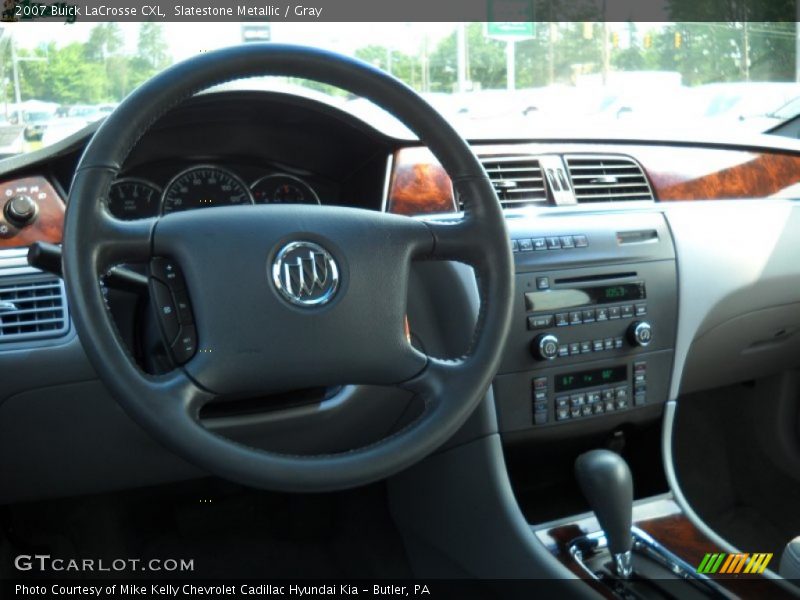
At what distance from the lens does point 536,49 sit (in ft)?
6.84

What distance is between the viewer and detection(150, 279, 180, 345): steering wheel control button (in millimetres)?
1320

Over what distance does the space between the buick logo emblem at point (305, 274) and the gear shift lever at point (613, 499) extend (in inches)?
28.4

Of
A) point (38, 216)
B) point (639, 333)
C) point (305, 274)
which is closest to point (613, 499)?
point (639, 333)

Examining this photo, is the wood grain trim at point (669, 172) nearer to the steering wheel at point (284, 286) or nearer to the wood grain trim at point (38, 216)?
the steering wheel at point (284, 286)

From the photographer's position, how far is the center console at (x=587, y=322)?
180 cm

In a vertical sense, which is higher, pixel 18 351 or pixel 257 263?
pixel 257 263

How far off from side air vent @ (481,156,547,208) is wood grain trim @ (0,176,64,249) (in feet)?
2.73

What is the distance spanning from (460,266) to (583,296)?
0.88 ft

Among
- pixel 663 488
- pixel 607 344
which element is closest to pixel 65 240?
pixel 607 344

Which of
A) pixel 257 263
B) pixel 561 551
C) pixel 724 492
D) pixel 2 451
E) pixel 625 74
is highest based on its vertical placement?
pixel 625 74

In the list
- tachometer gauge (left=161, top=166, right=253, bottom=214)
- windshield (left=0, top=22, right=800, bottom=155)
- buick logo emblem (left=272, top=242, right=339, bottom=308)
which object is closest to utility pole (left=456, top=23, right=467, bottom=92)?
windshield (left=0, top=22, right=800, bottom=155)

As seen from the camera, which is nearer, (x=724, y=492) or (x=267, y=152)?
(x=267, y=152)

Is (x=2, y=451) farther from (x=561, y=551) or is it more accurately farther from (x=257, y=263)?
(x=561, y=551)

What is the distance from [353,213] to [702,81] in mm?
1557
